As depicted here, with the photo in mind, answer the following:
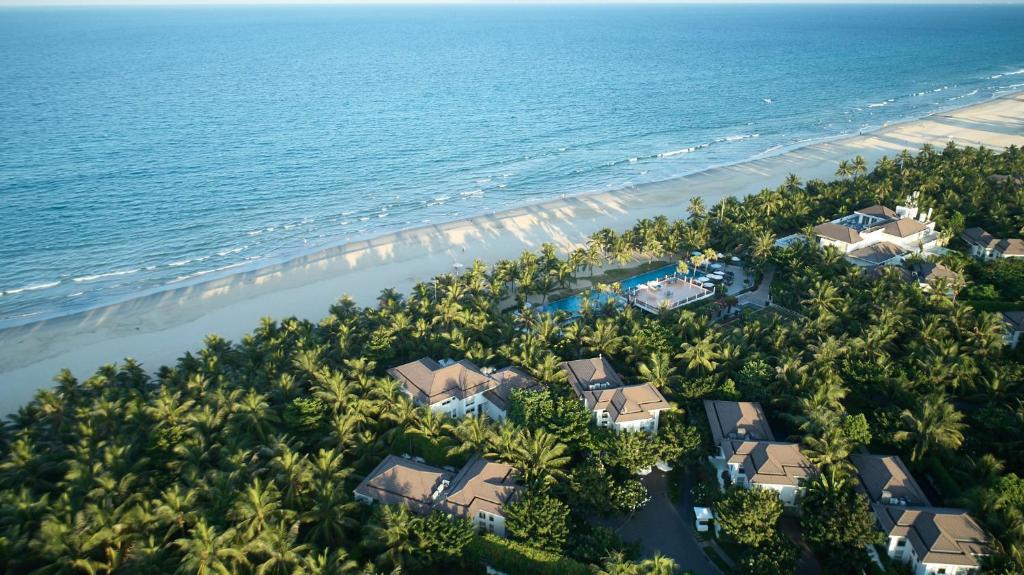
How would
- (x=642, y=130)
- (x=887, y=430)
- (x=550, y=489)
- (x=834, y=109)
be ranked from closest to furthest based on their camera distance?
(x=550, y=489) < (x=887, y=430) < (x=642, y=130) < (x=834, y=109)

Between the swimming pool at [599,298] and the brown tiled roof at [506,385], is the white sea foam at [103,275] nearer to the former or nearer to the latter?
the swimming pool at [599,298]

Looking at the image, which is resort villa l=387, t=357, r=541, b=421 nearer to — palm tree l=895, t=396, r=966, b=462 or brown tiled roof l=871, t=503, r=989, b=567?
brown tiled roof l=871, t=503, r=989, b=567

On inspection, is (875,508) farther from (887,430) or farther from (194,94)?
(194,94)

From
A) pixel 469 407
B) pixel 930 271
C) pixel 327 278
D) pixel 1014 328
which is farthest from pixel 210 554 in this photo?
pixel 930 271

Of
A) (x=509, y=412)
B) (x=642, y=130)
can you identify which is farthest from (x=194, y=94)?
(x=509, y=412)

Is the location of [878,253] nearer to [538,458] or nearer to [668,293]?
[668,293]

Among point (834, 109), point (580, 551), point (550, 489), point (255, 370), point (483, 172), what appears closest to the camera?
point (580, 551)
